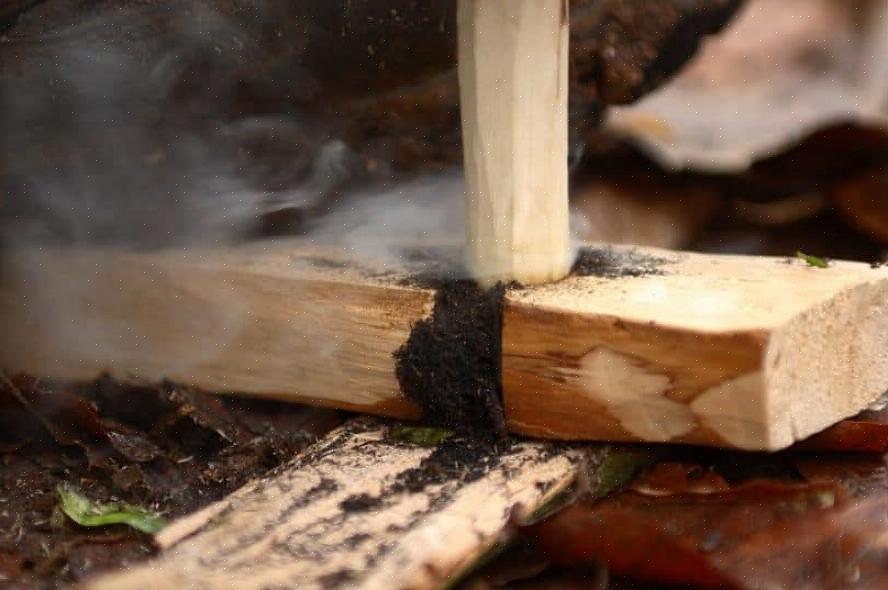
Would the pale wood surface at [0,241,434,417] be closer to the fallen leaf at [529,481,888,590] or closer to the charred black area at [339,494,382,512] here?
the charred black area at [339,494,382,512]

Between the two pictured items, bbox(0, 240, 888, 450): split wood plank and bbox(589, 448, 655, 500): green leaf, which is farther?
bbox(589, 448, 655, 500): green leaf

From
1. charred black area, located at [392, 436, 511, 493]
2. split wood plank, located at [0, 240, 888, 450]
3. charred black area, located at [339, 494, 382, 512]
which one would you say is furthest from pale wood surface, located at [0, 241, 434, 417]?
charred black area, located at [339, 494, 382, 512]

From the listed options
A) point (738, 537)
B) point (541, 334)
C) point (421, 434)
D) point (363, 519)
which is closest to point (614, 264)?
point (541, 334)

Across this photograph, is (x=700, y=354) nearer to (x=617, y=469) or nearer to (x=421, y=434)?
(x=617, y=469)

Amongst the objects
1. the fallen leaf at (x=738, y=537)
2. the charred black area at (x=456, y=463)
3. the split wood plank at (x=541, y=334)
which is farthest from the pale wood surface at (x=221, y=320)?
the fallen leaf at (x=738, y=537)

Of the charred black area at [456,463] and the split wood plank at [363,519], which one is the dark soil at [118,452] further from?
the charred black area at [456,463]

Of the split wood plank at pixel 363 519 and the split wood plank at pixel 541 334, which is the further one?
the split wood plank at pixel 541 334

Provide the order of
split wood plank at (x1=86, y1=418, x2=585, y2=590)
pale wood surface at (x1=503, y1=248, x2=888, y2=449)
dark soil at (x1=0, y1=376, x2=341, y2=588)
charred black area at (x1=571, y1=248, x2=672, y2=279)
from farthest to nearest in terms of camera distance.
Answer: charred black area at (x1=571, y1=248, x2=672, y2=279) → dark soil at (x1=0, y1=376, x2=341, y2=588) → pale wood surface at (x1=503, y1=248, x2=888, y2=449) → split wood plank at (x1=86, y1=418, x2=585, y2=590)
